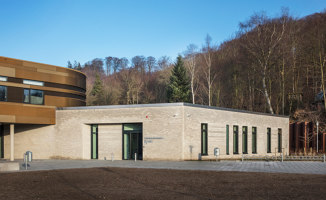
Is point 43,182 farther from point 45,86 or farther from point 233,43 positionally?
point 233,43

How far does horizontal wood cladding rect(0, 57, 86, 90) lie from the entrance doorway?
7.04 metres

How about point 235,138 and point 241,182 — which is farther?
point 235,138

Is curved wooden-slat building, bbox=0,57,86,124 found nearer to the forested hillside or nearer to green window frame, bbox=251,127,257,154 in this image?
green window frame, bbox=251,127,257,154

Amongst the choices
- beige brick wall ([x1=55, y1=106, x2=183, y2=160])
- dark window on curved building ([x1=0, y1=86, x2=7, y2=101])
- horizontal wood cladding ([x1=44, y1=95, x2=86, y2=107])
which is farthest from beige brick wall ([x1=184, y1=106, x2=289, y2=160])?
dark window on curved building ([x1=0, y1=86, x2=7, y2=101])

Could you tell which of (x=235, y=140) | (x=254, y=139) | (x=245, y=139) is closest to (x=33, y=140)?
(x=235, y=140)

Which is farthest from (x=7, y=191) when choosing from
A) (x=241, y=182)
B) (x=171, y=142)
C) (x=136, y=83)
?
(x=136, y=83)

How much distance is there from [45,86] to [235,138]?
52.6ft

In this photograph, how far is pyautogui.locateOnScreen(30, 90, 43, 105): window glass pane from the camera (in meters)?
28.2

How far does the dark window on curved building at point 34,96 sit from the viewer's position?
27.9 metres

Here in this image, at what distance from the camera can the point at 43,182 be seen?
14.7 metres

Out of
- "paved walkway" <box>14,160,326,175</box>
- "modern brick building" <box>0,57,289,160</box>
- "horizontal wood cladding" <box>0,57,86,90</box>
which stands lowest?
"paved walkway" <box>14,160,326,175</box>

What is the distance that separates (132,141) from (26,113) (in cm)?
824

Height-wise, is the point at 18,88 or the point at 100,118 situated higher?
the point at 18,88

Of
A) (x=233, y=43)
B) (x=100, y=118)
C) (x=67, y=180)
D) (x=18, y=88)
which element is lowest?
(x=67, y=180)
